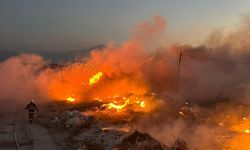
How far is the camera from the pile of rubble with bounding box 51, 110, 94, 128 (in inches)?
1088

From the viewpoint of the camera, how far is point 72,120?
28.1 m

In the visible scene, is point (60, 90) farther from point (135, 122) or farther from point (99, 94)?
point (135, 122)

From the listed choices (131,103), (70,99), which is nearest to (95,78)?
(70,99)

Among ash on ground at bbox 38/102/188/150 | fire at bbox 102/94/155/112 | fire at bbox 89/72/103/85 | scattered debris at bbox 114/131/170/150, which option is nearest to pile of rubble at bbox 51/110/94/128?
ash on ground at bbox 38/102/188/150

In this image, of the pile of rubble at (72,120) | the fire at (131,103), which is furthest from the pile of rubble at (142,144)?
the fire at (131,103)

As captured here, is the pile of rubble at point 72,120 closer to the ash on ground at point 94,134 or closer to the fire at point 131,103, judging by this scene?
the ash on ground at point 94,134

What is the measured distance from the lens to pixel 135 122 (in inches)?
1140

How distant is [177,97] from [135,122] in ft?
43.3

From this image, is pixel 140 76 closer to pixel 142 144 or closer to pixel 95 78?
pixel 95 78

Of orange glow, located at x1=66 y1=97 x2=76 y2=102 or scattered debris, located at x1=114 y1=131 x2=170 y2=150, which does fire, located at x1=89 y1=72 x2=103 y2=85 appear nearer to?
orange glow, located at x1=66 y1=97 x2=76 y2=102

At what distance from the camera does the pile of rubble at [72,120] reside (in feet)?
90.6

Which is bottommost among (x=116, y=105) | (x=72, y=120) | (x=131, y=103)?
(x=72, y=120)

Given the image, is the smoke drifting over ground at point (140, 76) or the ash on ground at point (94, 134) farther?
the smoke drifting over ground at point (140, 76)

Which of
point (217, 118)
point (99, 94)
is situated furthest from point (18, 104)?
point (217, 118)
